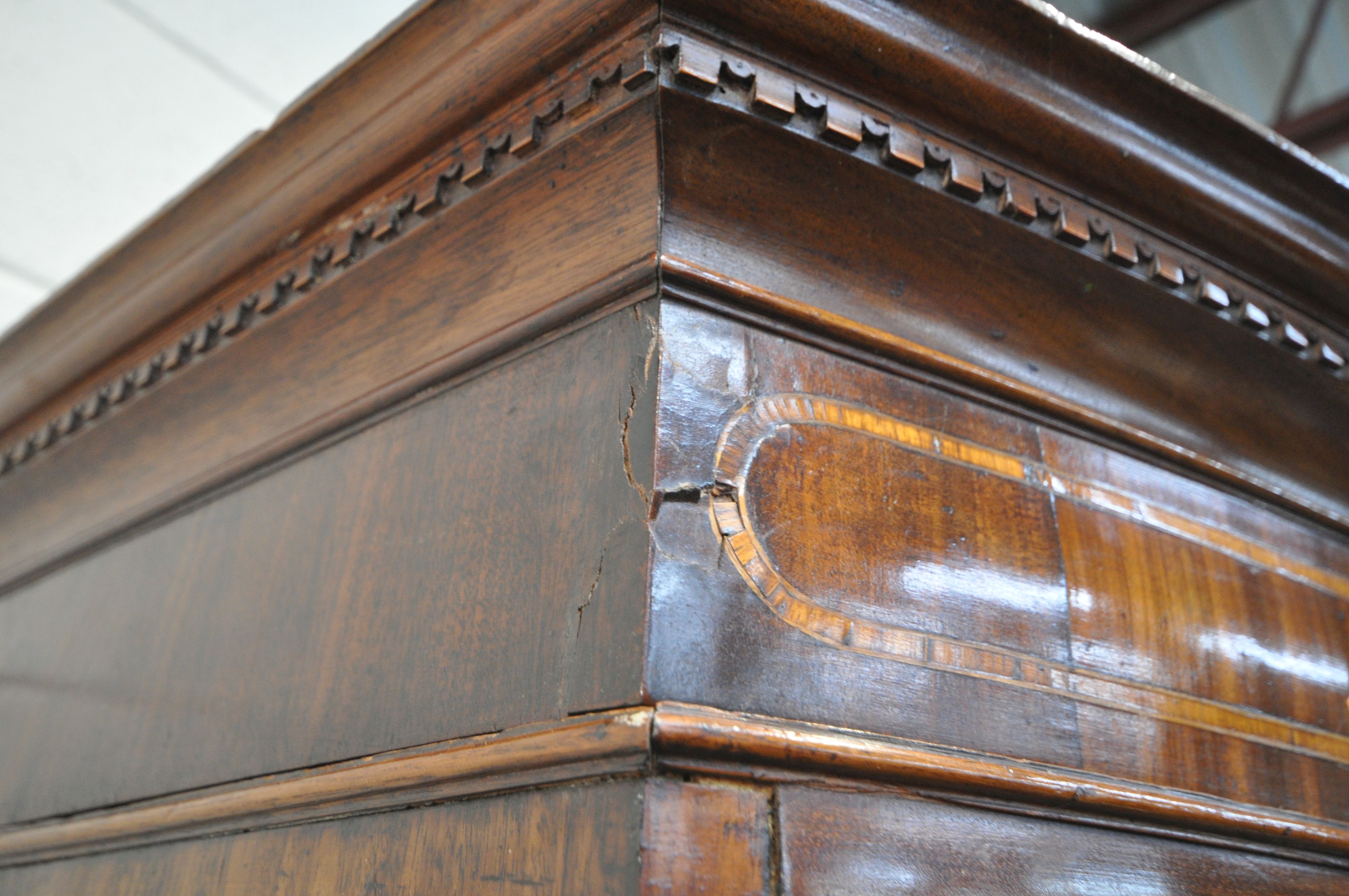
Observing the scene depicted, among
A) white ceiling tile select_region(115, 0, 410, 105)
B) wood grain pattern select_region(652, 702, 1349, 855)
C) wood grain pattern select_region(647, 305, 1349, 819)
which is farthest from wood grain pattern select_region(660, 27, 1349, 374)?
white ceiling tile select_region(115, 0, 410, 105)

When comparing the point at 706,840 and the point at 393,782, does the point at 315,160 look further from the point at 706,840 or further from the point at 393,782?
the point at 706,840

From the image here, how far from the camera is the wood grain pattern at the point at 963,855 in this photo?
47 cm

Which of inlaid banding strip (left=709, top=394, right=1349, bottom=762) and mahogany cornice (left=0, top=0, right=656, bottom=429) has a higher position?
mahogany cornice (left=0, top=0, right=656, bottom=429)

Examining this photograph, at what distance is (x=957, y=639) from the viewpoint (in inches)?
23.2

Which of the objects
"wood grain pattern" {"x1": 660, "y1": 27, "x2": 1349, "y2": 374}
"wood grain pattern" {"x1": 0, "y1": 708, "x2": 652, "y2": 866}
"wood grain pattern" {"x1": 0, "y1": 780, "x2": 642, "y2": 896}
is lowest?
"wood grain pattern" {"x1": 0, "y1": 780, "x2": 642, "y2": 896}

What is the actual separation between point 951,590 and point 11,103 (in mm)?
1783

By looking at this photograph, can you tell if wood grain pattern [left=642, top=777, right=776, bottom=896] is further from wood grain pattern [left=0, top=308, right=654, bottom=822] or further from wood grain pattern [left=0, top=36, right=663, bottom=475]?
wood grain pattern [left=0, top=36, right=663, bottom=475]

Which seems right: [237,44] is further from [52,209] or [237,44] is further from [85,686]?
[85,686]

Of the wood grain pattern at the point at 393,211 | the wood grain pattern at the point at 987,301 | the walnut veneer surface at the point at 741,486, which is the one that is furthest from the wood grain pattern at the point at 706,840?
the wood grain pattern at the point at 393,211

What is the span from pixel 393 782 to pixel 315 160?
0.48 meters

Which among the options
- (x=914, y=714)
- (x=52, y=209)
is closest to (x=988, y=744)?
(x=914, y=714)

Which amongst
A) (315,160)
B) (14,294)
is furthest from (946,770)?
(14,294)

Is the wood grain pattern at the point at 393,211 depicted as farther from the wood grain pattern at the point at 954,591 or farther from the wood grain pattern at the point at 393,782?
the wood grain pattern at the point at 393,782

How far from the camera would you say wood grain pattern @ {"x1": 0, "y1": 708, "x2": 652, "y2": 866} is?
1.50 feet
